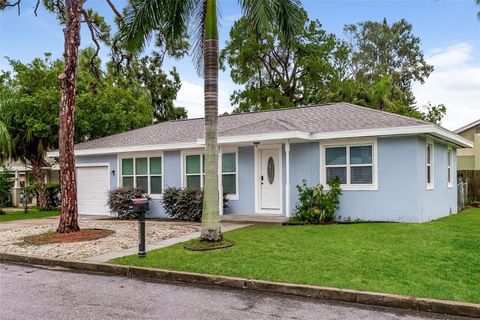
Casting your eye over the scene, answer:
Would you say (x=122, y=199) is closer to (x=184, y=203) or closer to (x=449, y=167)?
(x=184, y=203)

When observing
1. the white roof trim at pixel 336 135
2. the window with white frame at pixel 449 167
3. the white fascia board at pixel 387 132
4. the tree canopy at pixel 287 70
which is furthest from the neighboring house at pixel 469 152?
the white fascia board at pixel 387 132

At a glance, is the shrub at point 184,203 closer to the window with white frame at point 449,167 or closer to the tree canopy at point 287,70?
the window with white frame at point 449,167

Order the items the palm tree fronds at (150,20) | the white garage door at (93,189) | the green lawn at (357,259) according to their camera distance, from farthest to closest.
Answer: the white garage door at (93,189), the palm tree fronds at (150,20), the green lawn at (357,259)

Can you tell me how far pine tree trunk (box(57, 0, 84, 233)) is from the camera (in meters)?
11.6

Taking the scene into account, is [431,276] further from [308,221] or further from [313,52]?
[313,52]

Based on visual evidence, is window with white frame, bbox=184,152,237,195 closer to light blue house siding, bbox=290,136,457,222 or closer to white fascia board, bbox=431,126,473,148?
light blue house siding, bbox=290,136,457,222

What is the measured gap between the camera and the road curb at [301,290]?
211 inches

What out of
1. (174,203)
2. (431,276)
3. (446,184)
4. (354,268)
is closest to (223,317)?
(354,268)

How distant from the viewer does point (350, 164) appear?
42.9 feet

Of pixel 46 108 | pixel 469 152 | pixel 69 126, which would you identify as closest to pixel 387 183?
pixel 69 126

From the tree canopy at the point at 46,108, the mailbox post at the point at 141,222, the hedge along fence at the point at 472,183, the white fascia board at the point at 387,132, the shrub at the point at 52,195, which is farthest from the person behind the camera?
the shrub at the point at 52,195

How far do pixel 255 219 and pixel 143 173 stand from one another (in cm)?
576

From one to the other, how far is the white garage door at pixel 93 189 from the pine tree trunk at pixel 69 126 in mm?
6218

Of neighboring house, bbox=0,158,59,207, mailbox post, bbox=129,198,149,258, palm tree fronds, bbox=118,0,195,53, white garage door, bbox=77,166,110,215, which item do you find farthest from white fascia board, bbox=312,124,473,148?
neighboring house, bbox=0,158,59,207
